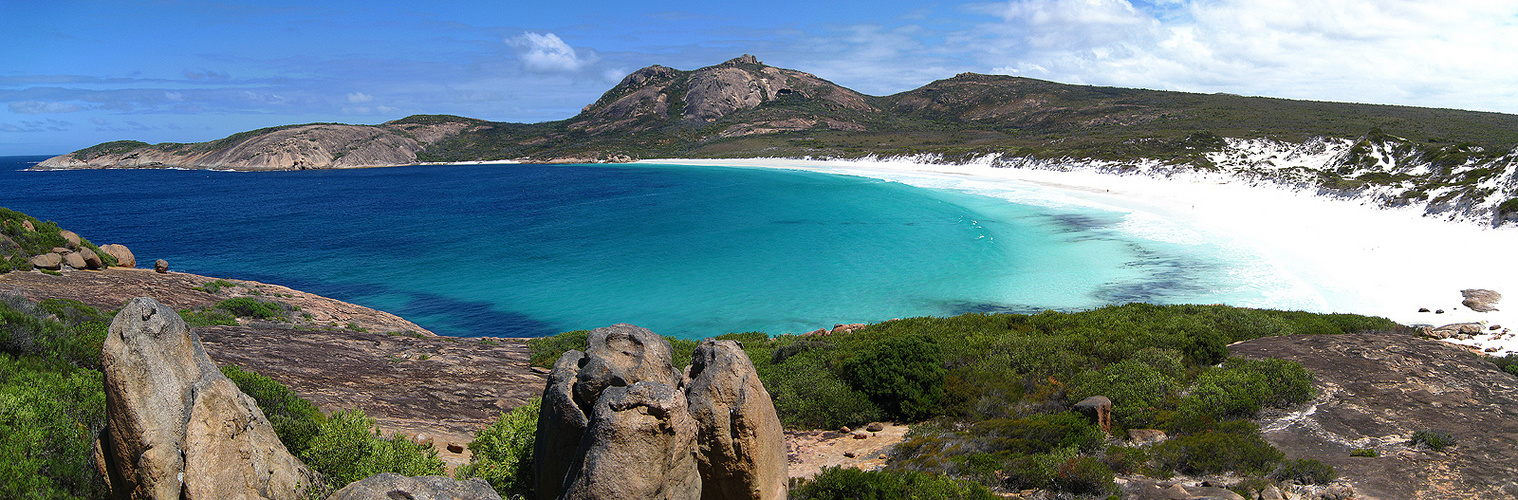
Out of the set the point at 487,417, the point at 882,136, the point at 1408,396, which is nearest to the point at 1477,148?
the point at 1408,396

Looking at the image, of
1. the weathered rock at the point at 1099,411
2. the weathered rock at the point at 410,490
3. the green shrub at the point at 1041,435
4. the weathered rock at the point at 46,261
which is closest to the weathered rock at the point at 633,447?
the weathered rock at the point at 410,490

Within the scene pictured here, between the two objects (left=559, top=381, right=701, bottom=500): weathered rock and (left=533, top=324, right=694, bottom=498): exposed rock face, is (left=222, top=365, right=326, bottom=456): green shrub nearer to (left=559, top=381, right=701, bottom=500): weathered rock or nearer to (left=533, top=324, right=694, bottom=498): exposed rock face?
(left=533, top=324, right=694, bottom=498): exposed rock face

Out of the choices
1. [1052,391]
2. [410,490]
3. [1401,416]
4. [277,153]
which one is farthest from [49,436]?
[277,153]

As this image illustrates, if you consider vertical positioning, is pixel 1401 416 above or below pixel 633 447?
below

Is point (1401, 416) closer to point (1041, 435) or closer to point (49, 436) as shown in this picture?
point (1041, 435)

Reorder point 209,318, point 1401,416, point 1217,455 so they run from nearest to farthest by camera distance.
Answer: point 1217,455
point 1401,416
point 209,318

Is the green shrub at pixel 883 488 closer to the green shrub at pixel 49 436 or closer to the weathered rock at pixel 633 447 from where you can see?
the weathered rock at pixel 633 447
